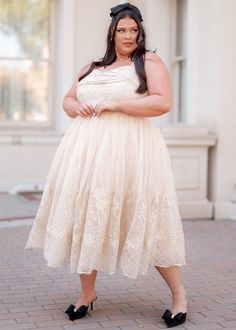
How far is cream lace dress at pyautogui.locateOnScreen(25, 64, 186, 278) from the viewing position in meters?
3.75

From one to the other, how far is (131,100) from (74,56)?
23.6ft

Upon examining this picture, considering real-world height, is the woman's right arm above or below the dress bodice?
below

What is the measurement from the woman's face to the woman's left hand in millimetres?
385

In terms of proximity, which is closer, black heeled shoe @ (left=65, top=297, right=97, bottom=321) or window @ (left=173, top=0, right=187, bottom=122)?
black heeled shoe @ (left=65, top=297, right=97, bottom=321)

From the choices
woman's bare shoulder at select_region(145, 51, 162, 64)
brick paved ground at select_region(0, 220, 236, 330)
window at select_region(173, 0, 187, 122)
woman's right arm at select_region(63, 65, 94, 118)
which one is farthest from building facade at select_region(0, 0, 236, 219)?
woman's bare shoulder at select_region(145, 51, 162, 64)

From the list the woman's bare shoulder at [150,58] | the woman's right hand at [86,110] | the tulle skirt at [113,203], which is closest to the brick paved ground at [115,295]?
the tulle skirt at [113,203]

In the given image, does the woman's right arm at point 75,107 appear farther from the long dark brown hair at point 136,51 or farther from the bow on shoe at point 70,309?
the bow on shoe at point 70,309

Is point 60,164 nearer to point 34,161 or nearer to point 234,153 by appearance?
point 234,153

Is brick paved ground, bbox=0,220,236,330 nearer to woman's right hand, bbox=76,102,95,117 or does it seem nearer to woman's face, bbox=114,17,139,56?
woman's right hand, bbox=76,102,95,117

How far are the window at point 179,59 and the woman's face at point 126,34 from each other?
18.5 feet

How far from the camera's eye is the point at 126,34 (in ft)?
12.9

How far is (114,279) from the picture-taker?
5113mm

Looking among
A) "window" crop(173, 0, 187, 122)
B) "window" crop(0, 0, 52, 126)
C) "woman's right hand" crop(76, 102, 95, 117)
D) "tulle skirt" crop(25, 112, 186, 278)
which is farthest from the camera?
"window" crop(0, 0, 52, 126)

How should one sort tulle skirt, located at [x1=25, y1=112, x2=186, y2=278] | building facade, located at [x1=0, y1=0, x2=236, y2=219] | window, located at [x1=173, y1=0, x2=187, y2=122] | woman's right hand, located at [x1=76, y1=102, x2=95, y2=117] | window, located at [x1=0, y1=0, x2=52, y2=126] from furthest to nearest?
window, located at [x1=0, y1=0, x2=52, y2=126]
window, located at [x1=173, y1=0, x2=187, y2=122]
building facade, located at [x1=0, y1=0, x2=236, y2=219]
woman's right hand, located at [x1=76, y1=102, x2=95, y2=117]
tulle skirt, located at [x1=25, y1=112, x2=186, y2=278]
